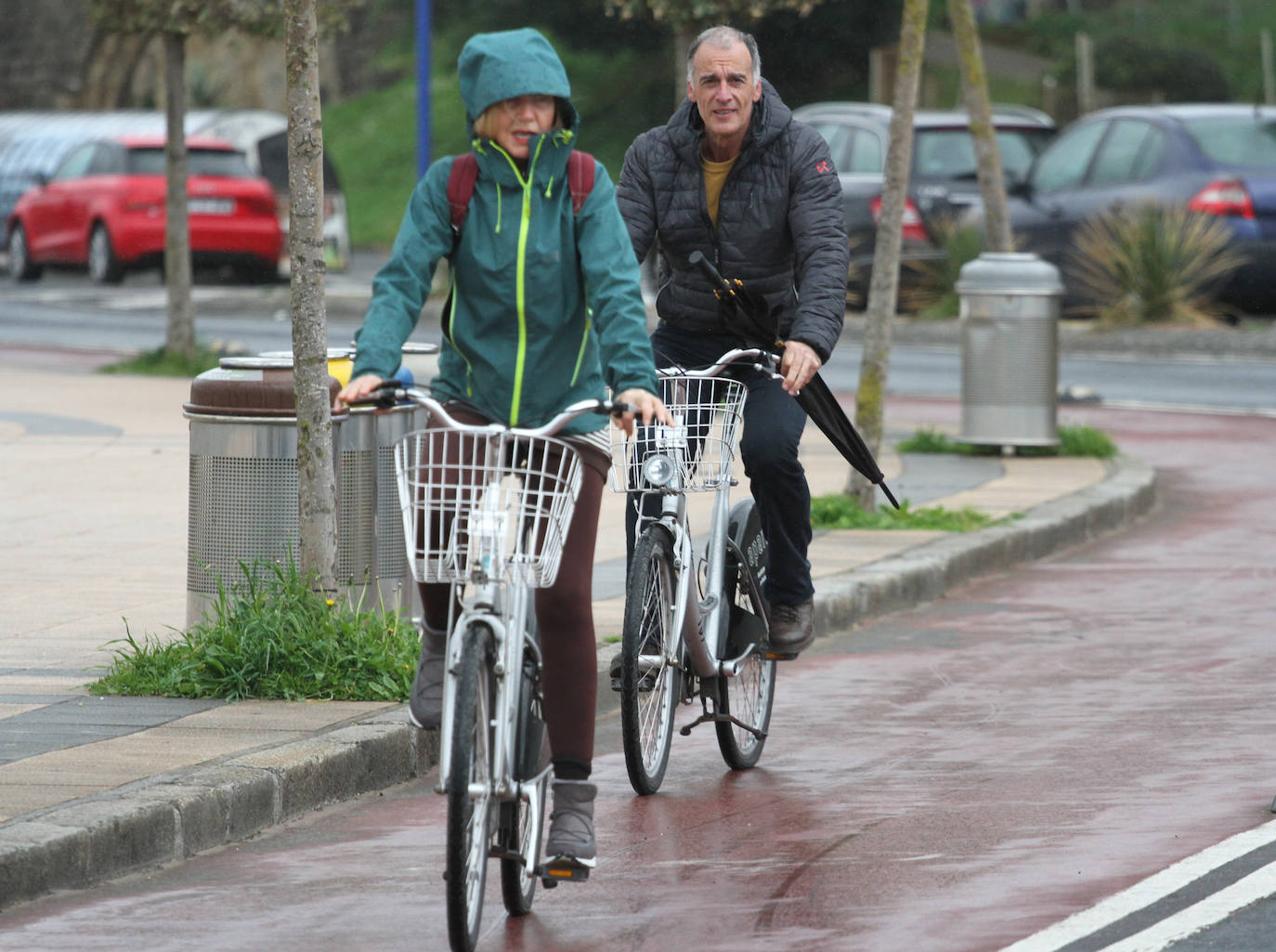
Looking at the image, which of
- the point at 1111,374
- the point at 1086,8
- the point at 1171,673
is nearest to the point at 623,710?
the point at 1171,673

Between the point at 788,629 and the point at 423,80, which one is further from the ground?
the point at 423,80

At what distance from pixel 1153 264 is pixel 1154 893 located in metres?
14.8

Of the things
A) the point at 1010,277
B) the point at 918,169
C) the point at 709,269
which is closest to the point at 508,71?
the point at 709,269

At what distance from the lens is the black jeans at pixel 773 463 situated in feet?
20.3

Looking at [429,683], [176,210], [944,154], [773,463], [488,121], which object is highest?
[488,121]

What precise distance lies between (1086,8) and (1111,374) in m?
33.3

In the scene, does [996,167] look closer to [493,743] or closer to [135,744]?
[135,744]

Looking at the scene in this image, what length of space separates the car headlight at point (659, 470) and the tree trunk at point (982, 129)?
316 inches

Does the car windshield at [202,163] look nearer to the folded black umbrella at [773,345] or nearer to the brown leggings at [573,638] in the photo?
the folded black umbrella at [773,345]

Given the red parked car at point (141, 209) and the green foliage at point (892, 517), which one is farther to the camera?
the red parked car at point (141, 209)

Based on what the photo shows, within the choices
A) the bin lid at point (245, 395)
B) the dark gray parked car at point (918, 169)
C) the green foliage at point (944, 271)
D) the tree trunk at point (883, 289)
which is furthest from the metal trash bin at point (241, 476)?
the dark gray parked car at point (918, 169)

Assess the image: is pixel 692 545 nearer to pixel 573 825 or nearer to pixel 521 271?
pixel 573 825

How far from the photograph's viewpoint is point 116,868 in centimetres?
517

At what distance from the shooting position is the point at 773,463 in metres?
6.23
